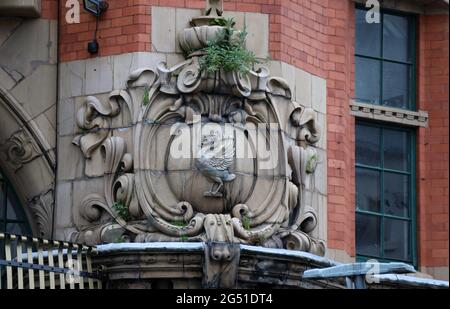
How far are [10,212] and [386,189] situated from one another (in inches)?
200

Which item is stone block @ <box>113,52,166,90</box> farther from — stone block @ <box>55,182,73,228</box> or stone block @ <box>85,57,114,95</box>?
stone block @ <box>55,182,73,228</box>

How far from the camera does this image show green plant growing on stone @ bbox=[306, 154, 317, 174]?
31.1 m

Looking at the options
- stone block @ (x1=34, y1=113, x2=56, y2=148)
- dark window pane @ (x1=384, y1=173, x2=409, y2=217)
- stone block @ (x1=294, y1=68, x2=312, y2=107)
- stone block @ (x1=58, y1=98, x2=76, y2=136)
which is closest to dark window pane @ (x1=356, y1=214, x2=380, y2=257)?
dark window pane @ (x1=384, y1=173, x2=409, y2=217)

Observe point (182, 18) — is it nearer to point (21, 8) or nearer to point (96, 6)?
point (96, 6)

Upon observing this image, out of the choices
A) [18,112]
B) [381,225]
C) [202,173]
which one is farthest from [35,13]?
[381,225]

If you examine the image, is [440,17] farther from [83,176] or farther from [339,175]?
[83,176]

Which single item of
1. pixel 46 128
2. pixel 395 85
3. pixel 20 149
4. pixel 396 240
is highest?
pixel 395 85

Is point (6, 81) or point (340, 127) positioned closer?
point (6, 81)

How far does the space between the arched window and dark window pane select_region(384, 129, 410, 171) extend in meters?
5.00

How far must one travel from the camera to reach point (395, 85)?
33438 mm

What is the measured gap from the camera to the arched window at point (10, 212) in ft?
104

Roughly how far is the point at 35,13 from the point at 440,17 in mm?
5837

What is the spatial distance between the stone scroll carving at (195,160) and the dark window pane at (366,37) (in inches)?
102

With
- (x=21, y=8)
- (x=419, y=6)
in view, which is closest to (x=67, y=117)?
(x=21, y=8)
